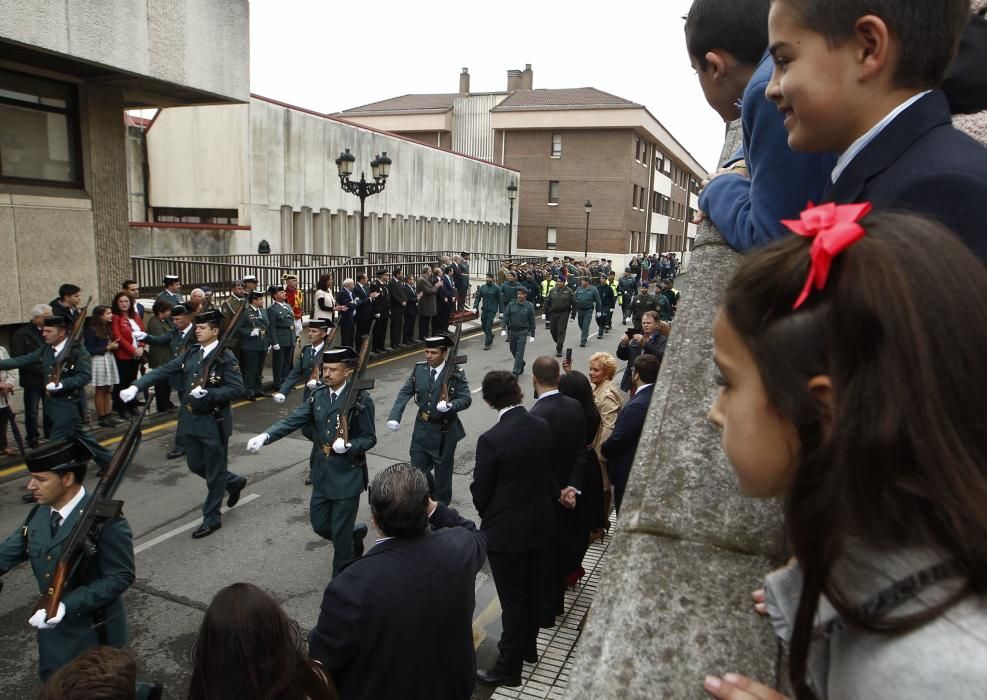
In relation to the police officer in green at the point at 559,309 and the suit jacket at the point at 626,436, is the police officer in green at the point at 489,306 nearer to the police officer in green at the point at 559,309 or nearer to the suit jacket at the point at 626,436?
the police officer in green at the point at 559,309

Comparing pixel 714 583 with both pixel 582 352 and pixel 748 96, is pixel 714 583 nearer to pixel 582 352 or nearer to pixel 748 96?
pixel 748 96

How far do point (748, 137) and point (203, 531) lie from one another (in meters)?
6.59

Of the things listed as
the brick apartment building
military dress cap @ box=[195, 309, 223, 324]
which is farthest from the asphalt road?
the brick apartment building

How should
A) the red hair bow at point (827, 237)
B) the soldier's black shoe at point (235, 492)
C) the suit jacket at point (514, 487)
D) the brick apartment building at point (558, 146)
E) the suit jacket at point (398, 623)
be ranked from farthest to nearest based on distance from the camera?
the brick apartment building at point (558, 146), the soldier's black shoe at point (235, 492), the suit jacket at point (514, 487), the suit jacket at point (398, 623), the red hair bow at point (827, 237)

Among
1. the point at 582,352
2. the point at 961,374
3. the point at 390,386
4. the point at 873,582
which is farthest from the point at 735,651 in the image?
the point at 582,352

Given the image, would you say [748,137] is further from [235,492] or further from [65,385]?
[65,385]

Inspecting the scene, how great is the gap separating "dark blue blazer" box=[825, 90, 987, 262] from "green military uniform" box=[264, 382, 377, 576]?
17.0ft

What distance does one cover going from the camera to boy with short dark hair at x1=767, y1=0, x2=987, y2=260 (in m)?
1.25

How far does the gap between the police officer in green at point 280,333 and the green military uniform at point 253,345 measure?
41cm

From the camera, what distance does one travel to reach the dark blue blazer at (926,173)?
44.8 inches

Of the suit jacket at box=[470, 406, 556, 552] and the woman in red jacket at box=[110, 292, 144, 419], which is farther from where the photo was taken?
the woman in red jacket at box=[110, 292, 144, 419]

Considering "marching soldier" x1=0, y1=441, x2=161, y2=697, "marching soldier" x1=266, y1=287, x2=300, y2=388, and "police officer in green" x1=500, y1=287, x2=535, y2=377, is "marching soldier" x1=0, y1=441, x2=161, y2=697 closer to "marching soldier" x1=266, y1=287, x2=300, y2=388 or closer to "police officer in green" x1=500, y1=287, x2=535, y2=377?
"marching soldier" x1=266, y1=287, x2=300, y2=388

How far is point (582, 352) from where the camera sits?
18469 mm

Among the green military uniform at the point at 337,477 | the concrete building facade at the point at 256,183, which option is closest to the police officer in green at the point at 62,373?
the green military uniform at the point at 337,477
